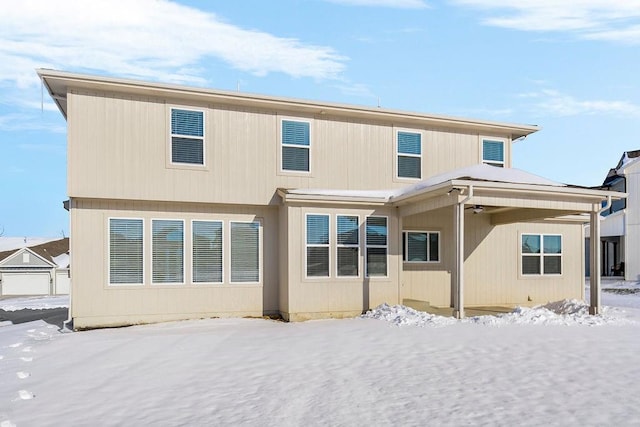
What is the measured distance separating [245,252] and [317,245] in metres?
1.79

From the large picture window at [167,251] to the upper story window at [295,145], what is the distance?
3.03 m

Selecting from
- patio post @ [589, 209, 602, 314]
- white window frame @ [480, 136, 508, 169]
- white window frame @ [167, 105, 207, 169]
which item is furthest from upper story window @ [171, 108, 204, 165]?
patio post @ [589, 209, 602, 314]

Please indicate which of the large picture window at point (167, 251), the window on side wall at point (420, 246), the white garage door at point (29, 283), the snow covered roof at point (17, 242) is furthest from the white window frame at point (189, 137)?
the snow covered roof at point (17, 242)

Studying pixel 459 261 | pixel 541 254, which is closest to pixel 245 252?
pixel 459 261

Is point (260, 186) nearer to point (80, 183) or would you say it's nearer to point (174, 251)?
point (174, 251)

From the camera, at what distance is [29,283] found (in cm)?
3253

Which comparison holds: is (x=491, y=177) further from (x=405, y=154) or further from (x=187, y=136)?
(x=187, y=136)

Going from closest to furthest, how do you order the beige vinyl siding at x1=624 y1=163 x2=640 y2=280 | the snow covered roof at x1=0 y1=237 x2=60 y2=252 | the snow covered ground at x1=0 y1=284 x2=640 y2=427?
the snow covered ground at x1=0 y1=284 x2=640 y2=427 → the beige vinyl siding at x1=624 y1=163 x2=640 y2=280 → the snow covered roof at x1=0 y1=237 x2=60 y2=252

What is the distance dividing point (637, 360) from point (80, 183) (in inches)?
424

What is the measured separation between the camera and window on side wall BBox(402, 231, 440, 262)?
13.5m

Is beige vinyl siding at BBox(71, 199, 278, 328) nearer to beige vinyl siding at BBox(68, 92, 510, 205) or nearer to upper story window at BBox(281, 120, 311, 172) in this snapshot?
beige vinyl siding at BBox(68, 92, 510, 205)

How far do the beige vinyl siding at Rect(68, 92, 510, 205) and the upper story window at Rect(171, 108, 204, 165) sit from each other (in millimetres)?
134

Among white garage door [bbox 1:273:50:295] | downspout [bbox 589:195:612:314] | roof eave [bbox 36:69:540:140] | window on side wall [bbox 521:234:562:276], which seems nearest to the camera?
roof eave [bbox 36:69:540:140]

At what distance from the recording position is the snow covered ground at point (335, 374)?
16.6 feet
